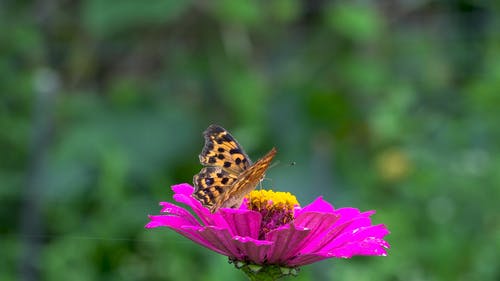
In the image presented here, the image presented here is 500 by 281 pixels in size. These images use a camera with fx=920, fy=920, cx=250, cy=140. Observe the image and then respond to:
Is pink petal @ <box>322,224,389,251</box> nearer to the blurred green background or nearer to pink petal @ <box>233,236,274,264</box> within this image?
pink petal @ <box>233,236,274,264</box>

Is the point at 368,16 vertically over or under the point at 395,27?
under

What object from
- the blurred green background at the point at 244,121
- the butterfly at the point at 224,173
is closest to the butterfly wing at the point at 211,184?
the butterfly at the point at 224,173

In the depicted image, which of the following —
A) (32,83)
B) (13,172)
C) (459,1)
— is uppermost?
(459,1)

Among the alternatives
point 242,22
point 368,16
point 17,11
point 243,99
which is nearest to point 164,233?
point 243,99

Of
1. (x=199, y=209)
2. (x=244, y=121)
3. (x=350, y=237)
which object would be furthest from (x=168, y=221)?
(x=244, y=121)

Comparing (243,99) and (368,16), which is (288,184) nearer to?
(243,99)
